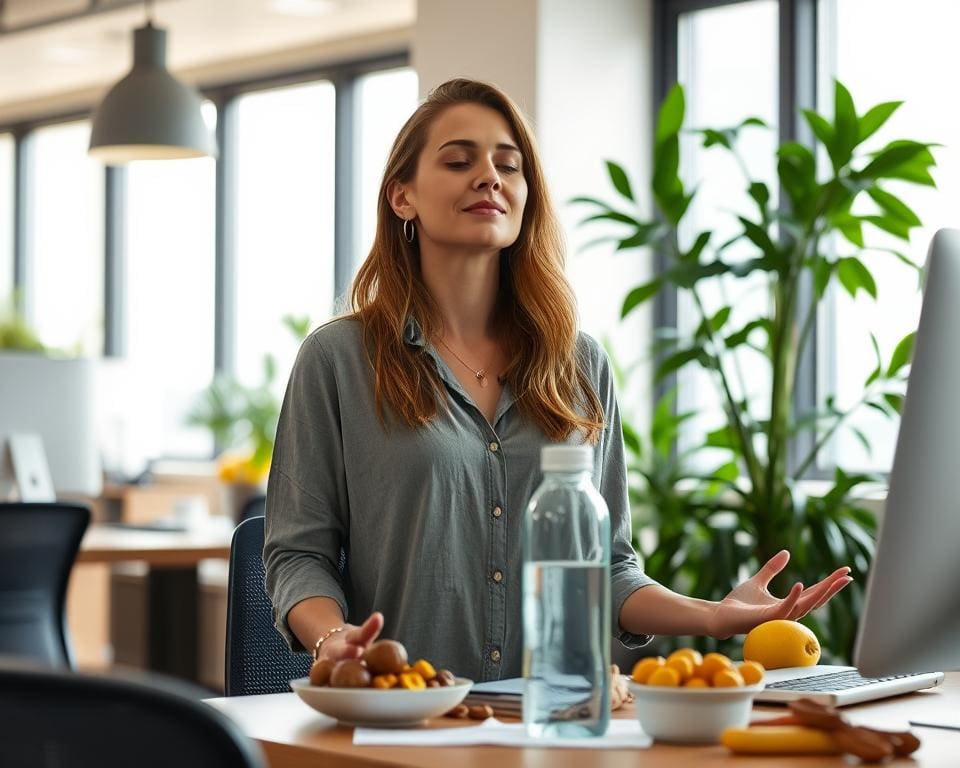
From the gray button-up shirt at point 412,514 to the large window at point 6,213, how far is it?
6849mm

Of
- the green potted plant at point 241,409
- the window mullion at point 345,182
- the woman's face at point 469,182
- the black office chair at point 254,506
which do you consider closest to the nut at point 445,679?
the woman's face at point 469,182

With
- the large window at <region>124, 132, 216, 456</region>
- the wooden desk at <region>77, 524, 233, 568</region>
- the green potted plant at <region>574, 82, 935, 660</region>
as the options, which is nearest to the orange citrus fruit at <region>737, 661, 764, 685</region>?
the green potted plant at <region>574, 82, 935, 660</region>

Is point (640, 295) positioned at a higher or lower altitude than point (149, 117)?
lower

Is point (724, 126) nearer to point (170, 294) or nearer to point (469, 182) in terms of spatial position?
point (469, 182)

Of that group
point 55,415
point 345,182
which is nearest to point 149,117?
point 55,415

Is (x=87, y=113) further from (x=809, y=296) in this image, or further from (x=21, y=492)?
(x=809, y=296)

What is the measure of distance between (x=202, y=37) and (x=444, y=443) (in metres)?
5.03

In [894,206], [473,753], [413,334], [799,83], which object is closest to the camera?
[473,753]

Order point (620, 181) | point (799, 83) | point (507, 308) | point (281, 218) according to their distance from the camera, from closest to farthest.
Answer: point (507, 308) → point (620, 181) → point (799, 83) → point (281, 218)

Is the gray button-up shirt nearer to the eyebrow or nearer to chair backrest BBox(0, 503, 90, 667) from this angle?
the eyebrow

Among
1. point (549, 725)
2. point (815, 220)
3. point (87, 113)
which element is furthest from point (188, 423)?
point (549, 725)

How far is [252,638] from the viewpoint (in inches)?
74.8

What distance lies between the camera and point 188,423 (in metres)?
6.55

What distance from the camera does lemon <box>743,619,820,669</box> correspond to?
5.48 feet
